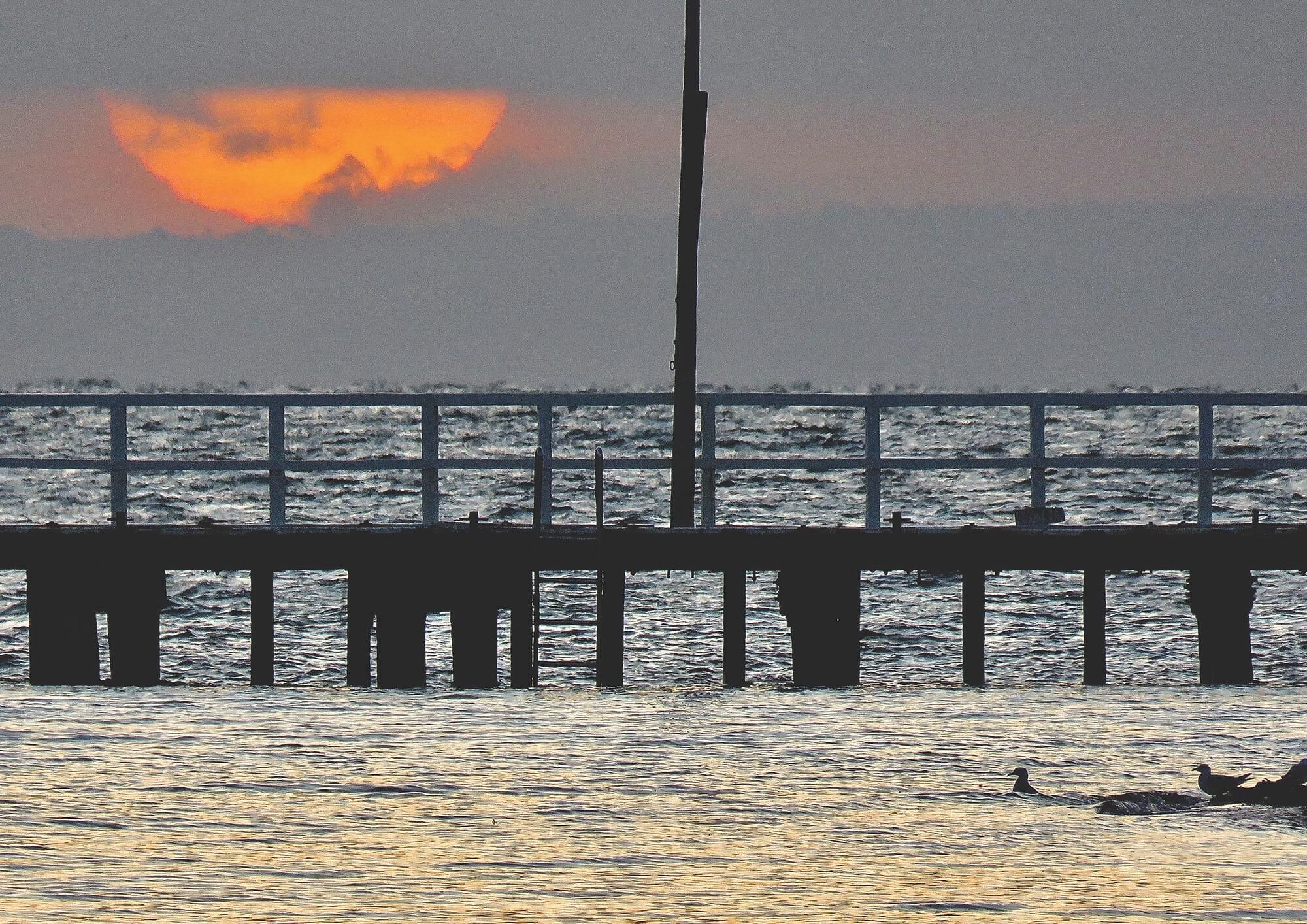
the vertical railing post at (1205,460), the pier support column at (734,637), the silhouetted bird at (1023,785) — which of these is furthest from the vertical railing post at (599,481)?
the silhouetted bird at (1023,785)

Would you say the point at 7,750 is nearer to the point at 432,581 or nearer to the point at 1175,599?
the point at 432,581

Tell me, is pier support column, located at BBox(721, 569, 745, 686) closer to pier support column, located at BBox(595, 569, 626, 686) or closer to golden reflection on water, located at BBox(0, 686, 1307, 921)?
golden reflection on water, located at BBox(0, 686, 1307, 921)

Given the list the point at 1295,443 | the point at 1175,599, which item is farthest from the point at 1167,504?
the point at 1295,443

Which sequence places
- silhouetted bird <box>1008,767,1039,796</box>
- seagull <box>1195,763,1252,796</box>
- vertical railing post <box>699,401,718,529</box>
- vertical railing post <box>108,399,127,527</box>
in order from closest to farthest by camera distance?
seagull <box>1195,763,1252,796</box> < silhouetted bird <box>1008,767,1039,796</box> < vertical railing post <box>108,399,127,527</box> < vertical railing post <box>699,401,718,529</box>

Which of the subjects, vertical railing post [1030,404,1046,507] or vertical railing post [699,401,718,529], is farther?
vertical railing post [699,401,718,529]

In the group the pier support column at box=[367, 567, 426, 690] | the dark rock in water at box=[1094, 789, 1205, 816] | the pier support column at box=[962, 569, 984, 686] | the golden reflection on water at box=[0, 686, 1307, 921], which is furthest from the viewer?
the pier support column at box=[962, 569, 984, 686]

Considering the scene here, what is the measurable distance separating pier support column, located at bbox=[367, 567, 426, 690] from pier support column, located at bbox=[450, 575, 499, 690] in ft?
1.06

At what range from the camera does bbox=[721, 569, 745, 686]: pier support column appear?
66.7ft

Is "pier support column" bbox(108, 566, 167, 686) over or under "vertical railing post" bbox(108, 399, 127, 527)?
under

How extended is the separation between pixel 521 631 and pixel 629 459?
1.94 m

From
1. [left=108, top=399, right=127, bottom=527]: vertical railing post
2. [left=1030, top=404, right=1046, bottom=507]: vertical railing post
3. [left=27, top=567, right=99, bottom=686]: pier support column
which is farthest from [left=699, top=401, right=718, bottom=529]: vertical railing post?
[left=27, top=567, right=99, bottom=686]: pier support column

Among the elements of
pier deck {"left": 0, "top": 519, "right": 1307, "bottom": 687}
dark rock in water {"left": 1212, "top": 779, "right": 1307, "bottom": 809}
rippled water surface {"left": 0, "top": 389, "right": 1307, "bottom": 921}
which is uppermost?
pier deck {"left": 0, "top": 519, "right": 1307, "bottom": 687}

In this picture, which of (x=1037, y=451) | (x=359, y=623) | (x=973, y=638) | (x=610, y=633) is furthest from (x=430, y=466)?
(x=1037, y=451)

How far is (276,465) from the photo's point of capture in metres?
20.1
